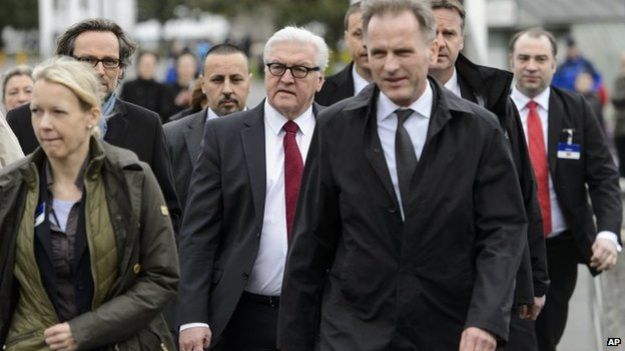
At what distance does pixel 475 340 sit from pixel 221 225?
2.08 meters

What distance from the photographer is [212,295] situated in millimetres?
7277

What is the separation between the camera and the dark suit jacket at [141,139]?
287 inches

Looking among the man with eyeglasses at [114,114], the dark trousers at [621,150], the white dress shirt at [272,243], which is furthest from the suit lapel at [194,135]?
the dark trousers at [621,150]

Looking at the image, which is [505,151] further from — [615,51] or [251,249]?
[615,51]

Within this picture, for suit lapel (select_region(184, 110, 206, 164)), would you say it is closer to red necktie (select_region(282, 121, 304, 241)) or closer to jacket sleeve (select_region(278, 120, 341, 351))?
red necktie (select_region(282, 121, 304, 241))

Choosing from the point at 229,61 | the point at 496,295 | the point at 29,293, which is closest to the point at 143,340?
the point at 29,293

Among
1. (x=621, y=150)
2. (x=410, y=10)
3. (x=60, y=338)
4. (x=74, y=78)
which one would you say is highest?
(x=410, y=10)

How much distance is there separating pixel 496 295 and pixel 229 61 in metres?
3.97

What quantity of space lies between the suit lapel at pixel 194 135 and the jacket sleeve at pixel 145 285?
3006 mm

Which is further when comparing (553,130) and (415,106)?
(553,130)

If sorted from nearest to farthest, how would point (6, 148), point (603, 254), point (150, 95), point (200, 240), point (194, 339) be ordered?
point (6, 148) < point (194, 339) < point (200, 240) < point (603, 254) < point (150, 95)

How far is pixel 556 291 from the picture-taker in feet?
30.4

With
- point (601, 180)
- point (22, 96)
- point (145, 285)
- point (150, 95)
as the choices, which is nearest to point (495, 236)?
point (145, 285)

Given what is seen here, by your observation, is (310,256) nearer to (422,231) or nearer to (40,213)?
(422,231)
